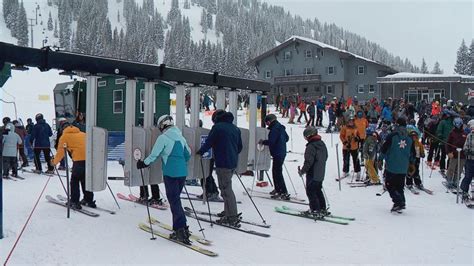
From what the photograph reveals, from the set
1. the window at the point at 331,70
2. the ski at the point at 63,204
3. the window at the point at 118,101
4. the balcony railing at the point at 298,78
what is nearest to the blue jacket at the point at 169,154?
the ski at the point at 63,204

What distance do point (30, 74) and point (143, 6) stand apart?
143 metres

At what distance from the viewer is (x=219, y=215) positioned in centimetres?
803

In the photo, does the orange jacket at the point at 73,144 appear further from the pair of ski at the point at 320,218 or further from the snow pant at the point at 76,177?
the pair of ski at the point at 320,218

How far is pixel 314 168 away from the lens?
8.06m

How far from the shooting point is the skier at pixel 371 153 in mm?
11281

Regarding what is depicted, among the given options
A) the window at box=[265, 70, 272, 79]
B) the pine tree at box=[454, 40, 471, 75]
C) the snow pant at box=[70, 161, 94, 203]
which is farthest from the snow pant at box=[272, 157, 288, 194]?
the pine tree at box=[454, 40, 471, 75]

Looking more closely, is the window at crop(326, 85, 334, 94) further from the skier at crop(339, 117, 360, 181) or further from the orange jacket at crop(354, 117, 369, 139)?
the skier at crop(339, 117, 360, 181)

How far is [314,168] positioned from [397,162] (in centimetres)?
189

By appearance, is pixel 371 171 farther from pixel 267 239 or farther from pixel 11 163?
pixel 11 163

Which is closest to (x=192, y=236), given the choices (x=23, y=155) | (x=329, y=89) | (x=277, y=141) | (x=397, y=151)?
(x=277, y=141)

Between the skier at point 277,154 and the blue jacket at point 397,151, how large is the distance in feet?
7.73

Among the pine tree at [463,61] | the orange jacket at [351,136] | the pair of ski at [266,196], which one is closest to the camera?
the pair of ski at [266,196]

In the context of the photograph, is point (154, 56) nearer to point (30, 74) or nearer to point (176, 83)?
point (30, 74)

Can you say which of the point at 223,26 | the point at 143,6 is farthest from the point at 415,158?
the point at 143,6
